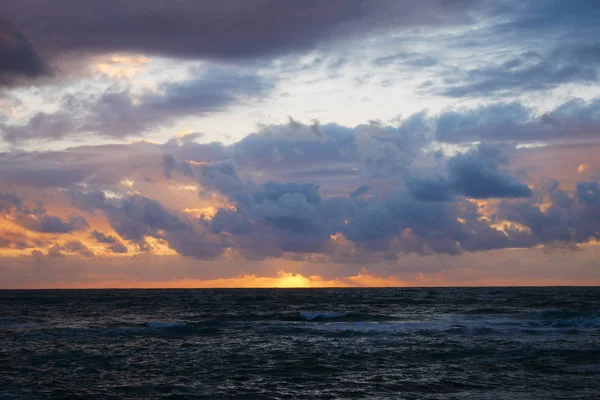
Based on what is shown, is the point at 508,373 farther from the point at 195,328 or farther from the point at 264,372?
the point at 195,328

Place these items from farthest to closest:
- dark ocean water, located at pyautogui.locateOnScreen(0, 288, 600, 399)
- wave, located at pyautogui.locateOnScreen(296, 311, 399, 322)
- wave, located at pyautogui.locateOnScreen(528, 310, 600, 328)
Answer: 1. wave, located at pyautogui.locateOnScreen(296, 311, 399, 322)
2. wave, located at pyautogui.locateOnScreen(528, 310, 600, 328)
3. dark ocean water, located at pyautogui.locateOnScreen(0, 288, 600, 399)

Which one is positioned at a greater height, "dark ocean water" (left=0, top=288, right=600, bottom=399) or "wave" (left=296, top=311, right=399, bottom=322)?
"dark ocean water" (left=0, top=288, right=600, bottom=399)

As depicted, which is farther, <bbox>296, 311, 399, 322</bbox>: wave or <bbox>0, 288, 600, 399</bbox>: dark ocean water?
<bbox>296, 311, 399, 322</bbox>: wave

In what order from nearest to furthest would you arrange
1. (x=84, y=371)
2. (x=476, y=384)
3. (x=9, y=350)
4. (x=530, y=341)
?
(x=476, y=384)
(x=84, y=371)
(x=9, y=350)
(x=530, y=341)

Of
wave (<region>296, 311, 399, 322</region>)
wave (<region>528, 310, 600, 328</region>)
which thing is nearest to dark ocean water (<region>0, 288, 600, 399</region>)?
wave (<region>528, 310, 600, 328</region>)

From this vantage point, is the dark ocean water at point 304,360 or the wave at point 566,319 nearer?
the dark ocean water at point 304,360

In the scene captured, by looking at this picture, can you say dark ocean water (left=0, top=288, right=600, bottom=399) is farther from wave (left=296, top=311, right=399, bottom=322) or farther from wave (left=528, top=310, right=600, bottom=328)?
wave (left=296, top=311, right=399, bottom=322)

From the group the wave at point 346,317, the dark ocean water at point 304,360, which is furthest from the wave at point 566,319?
the wave at point 346,317

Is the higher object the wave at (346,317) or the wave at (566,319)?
the wave at (566,319)

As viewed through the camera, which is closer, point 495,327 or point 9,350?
point 9,350

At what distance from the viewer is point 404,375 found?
75.6 ft

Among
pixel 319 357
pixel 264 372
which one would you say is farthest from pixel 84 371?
pixel 319 357

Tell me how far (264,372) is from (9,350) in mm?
16636

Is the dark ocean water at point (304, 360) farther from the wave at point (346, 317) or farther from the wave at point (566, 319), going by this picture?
the wave at point (346, 317)
